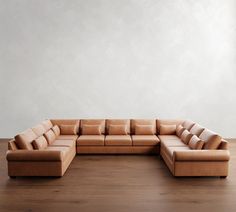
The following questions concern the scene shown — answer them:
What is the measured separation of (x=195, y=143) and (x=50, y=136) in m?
3.14

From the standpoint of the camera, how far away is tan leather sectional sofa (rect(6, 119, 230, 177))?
18.2ft

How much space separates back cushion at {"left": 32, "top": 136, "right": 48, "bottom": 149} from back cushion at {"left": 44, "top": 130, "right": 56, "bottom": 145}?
0.18m

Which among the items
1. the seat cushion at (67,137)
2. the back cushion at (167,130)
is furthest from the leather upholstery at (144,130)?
the seat cushion at (67,137)

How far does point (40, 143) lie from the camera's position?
19.9 feet

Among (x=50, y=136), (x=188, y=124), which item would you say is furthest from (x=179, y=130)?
(x=50, y=136)

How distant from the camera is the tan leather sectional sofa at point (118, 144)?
5555 mm

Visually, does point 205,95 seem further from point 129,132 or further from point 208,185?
point 208,185

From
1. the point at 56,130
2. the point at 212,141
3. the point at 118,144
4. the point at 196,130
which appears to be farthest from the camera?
the point at 56,130

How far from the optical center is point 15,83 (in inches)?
364

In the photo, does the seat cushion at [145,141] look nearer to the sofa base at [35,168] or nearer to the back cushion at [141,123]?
the back cushion at [141,123]

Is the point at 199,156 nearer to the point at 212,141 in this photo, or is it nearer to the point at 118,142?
the point at 212,141

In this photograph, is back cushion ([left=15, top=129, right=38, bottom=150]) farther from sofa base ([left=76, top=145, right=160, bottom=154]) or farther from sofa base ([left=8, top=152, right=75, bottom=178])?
sofa base ([left=76, top=145, right=160, bottom=154])

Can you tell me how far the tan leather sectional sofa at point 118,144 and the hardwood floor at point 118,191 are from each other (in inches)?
8.4

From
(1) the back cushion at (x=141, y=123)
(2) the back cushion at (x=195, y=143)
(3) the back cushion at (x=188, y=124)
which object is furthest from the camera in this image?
(1) the back cushion at (x=141, y=123)
